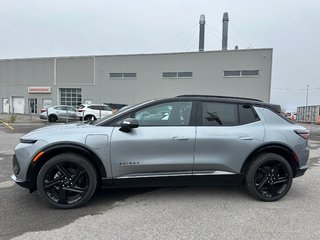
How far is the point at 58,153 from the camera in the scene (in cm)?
389

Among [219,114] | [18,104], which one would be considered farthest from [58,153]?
[18,104]

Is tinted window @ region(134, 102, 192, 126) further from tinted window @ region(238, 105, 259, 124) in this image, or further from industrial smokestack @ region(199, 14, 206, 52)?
industrial smokestack @ region(199, 14, 206, 52)

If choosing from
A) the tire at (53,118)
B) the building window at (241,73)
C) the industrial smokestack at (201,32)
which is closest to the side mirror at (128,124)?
the tire at (53,118)

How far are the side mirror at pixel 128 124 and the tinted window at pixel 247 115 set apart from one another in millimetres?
1680

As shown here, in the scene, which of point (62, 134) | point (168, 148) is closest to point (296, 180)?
point (168, 148)

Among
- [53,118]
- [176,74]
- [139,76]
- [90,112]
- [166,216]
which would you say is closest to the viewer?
[166,216]

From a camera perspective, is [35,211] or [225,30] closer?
[35,211]

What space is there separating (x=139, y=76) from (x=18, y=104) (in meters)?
17.2

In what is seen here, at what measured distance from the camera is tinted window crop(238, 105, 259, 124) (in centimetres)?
433

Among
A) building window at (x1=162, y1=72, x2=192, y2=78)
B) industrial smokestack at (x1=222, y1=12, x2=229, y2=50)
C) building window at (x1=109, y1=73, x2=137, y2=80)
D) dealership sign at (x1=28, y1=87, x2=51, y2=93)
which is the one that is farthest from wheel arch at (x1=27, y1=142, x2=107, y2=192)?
industrial smokestack at (x1=222, y1=12, x2=229, y2=50)

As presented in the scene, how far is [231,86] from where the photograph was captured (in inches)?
1208

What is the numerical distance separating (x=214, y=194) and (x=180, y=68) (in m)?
28.4

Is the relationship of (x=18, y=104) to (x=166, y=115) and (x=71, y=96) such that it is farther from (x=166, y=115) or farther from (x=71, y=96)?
(x=166, y=115)

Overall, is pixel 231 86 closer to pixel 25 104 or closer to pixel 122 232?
pixel 25 104
